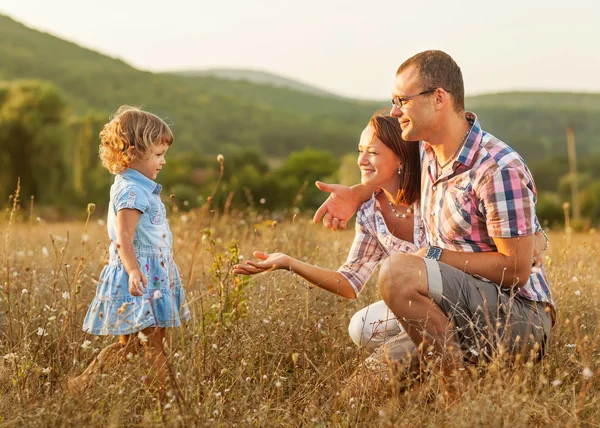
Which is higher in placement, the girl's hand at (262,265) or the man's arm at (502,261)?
the man's arm at (502,261)

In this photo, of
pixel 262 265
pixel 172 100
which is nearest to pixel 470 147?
pixel 262 265

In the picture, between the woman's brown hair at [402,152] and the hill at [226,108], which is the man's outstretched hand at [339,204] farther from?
the hill at [226,108]

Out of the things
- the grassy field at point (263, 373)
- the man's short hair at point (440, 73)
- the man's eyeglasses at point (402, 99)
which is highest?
the man's short hair at point (440, 73)

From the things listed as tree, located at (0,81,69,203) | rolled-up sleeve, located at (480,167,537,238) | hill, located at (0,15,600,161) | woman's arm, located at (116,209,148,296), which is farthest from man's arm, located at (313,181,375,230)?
hill, located at (0,15,600,161)

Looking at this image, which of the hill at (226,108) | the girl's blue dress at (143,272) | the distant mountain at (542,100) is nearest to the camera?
the girl's blue dress at (143,272)

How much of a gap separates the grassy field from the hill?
191 ft

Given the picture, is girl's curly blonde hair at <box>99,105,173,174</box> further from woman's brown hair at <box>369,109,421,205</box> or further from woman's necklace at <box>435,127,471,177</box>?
woman's necklace at <box>435,127,471,177</box>

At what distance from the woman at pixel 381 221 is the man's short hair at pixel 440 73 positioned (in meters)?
0.37

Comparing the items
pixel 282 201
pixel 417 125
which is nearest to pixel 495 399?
pixel 417 125

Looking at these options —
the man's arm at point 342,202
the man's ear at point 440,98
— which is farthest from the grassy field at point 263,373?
the man's ear at point 440,98

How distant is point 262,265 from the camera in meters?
3.45

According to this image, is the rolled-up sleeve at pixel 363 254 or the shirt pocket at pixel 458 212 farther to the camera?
the rolled-up sleeve at pixel 363 254

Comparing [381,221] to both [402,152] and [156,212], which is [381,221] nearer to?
[402,152]

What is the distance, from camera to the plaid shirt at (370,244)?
3936mm
